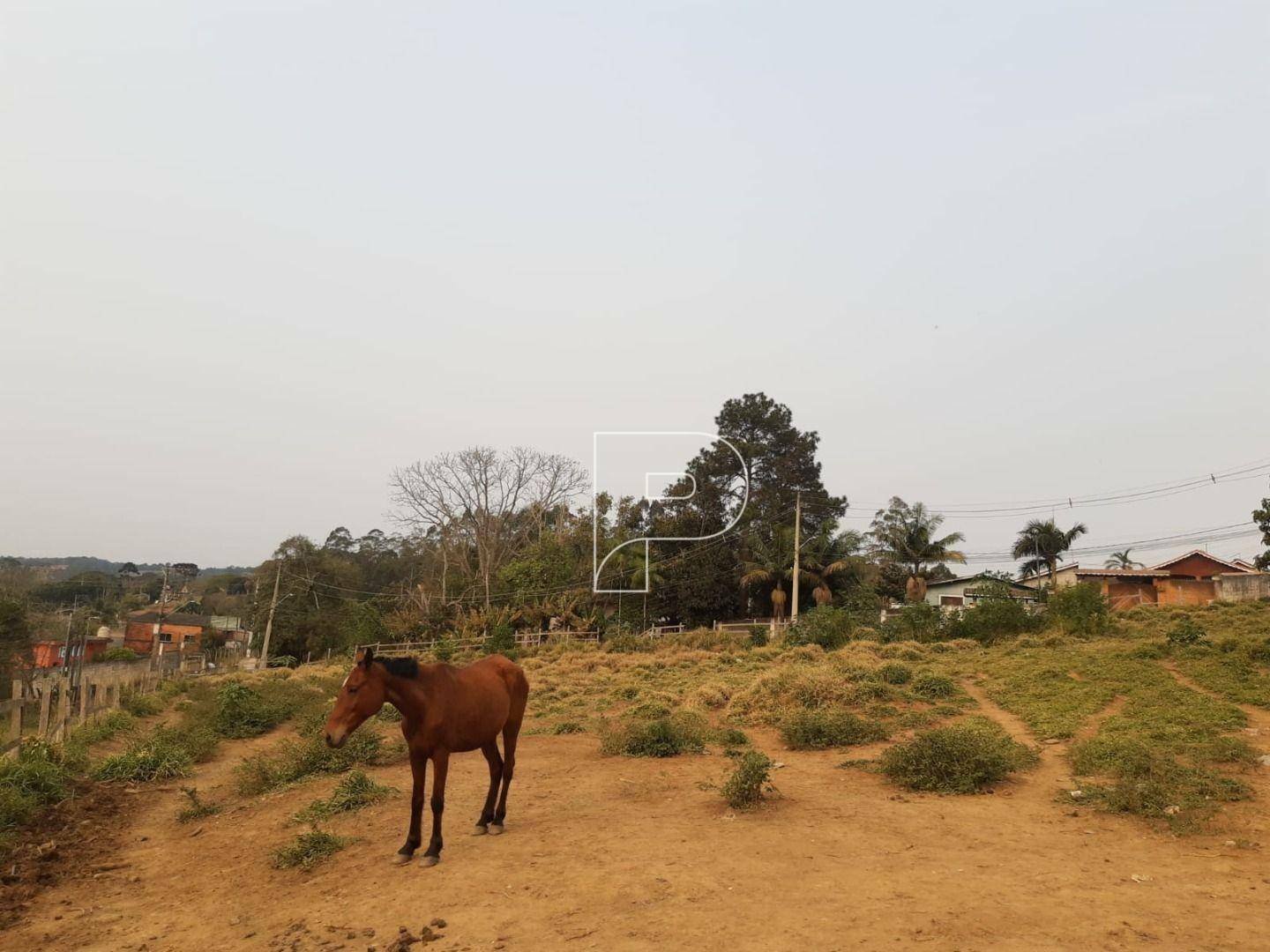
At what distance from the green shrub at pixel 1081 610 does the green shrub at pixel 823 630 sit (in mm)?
7223

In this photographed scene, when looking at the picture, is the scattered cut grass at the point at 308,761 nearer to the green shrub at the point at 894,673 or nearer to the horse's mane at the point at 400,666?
the horse's mane at the point at 400,666

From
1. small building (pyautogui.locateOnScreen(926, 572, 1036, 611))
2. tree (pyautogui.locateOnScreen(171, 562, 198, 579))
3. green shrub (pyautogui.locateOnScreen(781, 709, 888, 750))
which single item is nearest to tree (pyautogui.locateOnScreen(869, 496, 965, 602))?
small building (pyautogui.locateOnScreen(926, 572, 1036, 611))

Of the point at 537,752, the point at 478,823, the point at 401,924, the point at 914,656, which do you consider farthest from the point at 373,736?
the point at 914,656

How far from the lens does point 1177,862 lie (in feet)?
20.9

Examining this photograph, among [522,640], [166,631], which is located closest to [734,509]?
[522,640]

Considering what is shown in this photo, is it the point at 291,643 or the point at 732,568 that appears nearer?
the point at 732,568

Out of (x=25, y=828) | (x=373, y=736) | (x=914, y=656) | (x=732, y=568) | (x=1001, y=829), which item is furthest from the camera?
(x=732, y=568)

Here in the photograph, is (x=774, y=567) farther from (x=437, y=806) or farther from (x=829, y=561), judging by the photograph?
(x=437, y=806)

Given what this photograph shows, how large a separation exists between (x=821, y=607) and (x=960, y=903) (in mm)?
29070

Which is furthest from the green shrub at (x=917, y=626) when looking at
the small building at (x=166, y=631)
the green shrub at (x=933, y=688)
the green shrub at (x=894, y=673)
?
the small building at (x=166, y=631)

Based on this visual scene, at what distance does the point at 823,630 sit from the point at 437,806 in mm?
24620

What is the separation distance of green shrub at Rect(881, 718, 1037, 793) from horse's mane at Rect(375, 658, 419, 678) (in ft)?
21.3

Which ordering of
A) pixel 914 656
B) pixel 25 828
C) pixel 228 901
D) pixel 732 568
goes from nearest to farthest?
pixel 228 901 → pixel 25 828 → pixel 914 656 → pixel 732 568

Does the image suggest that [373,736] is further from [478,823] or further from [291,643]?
[291,643]
